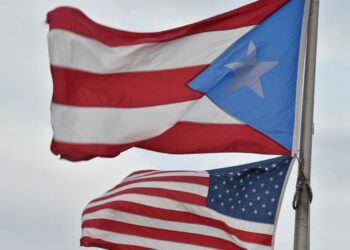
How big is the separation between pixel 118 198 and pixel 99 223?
522 mm

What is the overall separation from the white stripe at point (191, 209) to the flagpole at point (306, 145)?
915 millimetres

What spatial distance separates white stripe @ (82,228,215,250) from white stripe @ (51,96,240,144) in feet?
7.88

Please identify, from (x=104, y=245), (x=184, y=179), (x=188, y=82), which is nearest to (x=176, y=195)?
(x=184, y=179)

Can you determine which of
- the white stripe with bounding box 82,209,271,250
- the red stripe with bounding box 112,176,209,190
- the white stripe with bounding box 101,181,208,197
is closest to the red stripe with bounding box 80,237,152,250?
the white stripe with bounding box 82,209,271,250

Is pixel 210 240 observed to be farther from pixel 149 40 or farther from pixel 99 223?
pixel 149 40

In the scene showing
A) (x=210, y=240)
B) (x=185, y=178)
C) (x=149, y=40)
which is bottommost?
(x=210, y=240)

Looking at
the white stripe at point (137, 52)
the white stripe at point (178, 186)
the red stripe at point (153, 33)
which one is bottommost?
the white stripe at point (178, 186)

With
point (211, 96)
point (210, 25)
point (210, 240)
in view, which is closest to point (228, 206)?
point (210, 240)

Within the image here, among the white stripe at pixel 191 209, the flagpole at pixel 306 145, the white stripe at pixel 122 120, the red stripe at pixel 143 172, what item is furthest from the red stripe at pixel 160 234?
the white stripe at pixel 122 120

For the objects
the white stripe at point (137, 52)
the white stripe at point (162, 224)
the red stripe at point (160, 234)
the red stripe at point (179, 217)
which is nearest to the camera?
the white stripe at point (137, 52)

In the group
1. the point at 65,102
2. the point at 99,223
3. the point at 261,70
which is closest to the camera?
the point at 65,102

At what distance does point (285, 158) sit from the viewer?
43.1ft

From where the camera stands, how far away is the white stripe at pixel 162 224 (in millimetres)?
13891

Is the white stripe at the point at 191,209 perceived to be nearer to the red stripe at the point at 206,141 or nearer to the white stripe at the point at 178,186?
the white stripe at the point at 178,186
